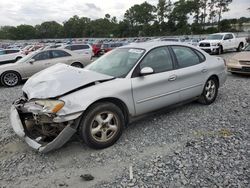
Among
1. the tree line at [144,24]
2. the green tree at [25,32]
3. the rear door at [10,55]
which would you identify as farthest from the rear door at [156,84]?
the green tree at [25,32]

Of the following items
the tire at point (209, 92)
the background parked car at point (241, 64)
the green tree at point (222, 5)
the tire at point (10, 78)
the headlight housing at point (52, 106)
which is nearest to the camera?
the headlight housing at point (52, 106)

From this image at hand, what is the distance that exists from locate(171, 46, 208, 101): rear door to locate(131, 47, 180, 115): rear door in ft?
0.56

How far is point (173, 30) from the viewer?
8338 centimetres

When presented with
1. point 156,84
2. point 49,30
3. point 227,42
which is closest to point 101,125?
point 156,84

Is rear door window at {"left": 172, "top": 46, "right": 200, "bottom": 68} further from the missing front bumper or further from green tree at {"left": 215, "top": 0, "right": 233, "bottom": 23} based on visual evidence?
green tree at {"left": 215, "top": 0, "right": 233, "bottom": 23}

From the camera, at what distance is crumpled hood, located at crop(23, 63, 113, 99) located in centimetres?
351

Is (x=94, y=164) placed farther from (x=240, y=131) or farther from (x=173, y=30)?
(x=173, y=30)

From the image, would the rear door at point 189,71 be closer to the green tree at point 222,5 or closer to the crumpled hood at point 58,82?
the crumpled hood at point 58,82

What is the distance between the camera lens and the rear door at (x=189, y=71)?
477cm

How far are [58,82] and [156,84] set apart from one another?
1.68m

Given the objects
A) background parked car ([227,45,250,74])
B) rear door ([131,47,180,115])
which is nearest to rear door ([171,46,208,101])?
rear door ([131,47,180,115])

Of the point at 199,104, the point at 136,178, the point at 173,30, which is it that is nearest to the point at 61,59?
the point at 199,104

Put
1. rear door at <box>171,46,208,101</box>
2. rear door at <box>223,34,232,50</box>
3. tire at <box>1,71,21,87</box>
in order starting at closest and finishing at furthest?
rear door at <box>171,46,208,101</box> < tire at <box>1,71,21,87</box> < rear door at <box>223,34,232,50</box>

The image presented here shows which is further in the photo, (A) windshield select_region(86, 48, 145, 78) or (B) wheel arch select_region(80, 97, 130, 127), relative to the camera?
(A) windshield select_region(86, 48, 145, 78)
